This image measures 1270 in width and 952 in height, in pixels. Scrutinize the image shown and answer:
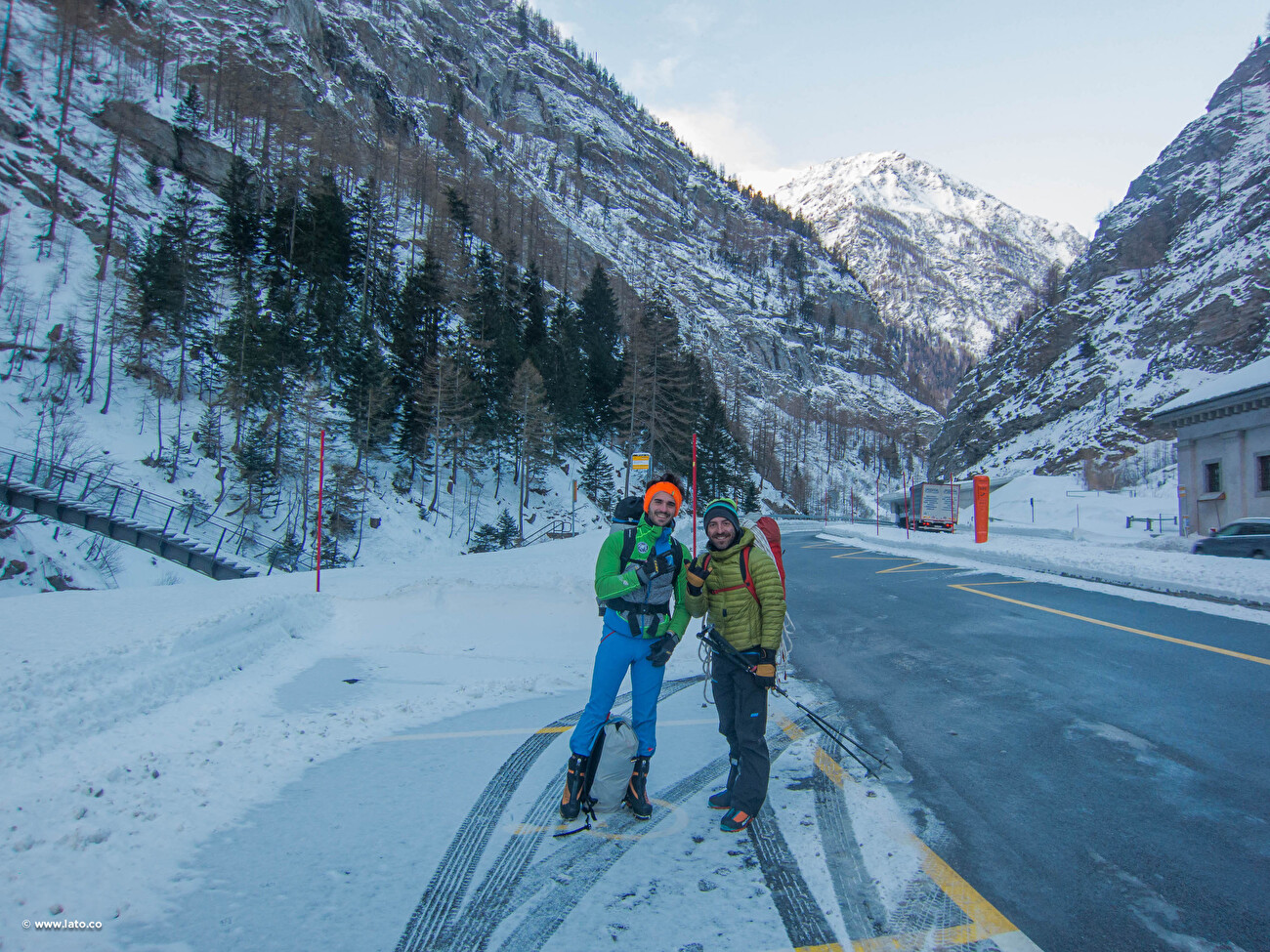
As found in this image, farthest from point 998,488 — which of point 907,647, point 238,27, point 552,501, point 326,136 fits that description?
point 238,27

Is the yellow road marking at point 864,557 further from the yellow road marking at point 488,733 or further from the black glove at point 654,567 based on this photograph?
the black glove at point 654,567

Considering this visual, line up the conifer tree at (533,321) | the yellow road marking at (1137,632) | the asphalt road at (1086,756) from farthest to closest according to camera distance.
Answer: the conifer tree at (533,321) < the yellow road marking at (1137,632) < the asphalt road at (1086,756)

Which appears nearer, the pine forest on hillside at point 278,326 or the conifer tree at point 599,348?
the pine forest on hillside at point 278,326

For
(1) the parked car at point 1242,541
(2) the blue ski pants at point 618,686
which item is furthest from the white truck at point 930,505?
(2) the blue ski pants at point 618,686

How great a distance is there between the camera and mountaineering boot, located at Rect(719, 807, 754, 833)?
334 centimetres

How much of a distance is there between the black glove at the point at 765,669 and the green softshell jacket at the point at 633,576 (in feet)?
1.55

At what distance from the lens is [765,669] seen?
11.4ft

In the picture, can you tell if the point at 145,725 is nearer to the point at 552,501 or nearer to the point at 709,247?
the point at 552,501

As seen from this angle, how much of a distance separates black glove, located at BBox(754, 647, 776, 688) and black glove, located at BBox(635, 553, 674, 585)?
2.43 ft

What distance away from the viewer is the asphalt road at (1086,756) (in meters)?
2.61

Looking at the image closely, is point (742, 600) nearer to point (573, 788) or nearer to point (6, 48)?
point (573, 788)

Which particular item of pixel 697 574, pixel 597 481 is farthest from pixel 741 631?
pixel 597 481

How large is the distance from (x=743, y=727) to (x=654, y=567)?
1065 millimetres

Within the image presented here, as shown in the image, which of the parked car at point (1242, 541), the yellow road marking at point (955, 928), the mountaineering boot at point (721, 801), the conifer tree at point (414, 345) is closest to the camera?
the yellow road marking at point (955, 928)
